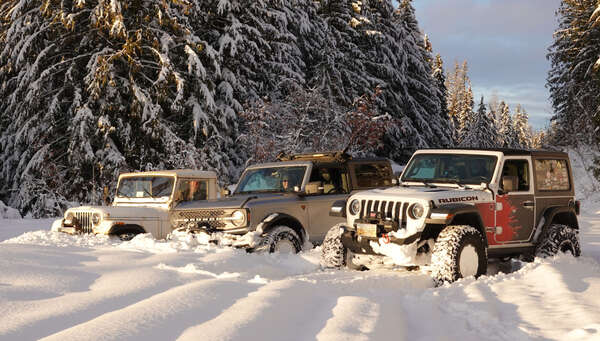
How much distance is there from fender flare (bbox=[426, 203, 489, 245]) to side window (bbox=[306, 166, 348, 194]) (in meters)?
3.09

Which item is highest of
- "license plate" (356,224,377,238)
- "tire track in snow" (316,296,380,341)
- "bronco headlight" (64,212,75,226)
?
"bronco headlight" (64,212,75,226)

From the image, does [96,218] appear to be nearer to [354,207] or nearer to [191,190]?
[191,190]

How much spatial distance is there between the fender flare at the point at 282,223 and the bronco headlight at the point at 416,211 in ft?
8.43

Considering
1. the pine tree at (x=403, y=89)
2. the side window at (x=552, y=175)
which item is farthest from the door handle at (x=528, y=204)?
the pine tree at (x=403, y=89)

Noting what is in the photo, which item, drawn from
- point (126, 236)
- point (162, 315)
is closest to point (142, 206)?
point (126, 236)

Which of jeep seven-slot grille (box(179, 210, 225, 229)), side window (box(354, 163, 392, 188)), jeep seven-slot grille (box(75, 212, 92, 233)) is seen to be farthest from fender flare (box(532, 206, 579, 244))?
jeep seven-slot grille (box(75, 212, 92, 233))

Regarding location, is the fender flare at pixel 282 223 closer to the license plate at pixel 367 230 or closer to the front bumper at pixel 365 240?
the front bumper at pixel 365 240

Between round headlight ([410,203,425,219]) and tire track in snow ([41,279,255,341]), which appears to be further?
round headlight ([410,203,425,219])

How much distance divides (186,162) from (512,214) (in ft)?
47.4

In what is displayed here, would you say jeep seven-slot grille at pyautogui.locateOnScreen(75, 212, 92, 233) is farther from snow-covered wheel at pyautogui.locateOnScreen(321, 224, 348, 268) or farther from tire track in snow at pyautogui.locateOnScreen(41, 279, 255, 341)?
tire track in snow at pyautogui.locateOnScreen(41, 279, 255, 341)

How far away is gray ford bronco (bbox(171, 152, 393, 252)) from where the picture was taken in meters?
9.46

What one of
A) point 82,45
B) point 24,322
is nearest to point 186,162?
point 82,45

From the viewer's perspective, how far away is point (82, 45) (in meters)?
22.4

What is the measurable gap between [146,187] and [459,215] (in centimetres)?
638
